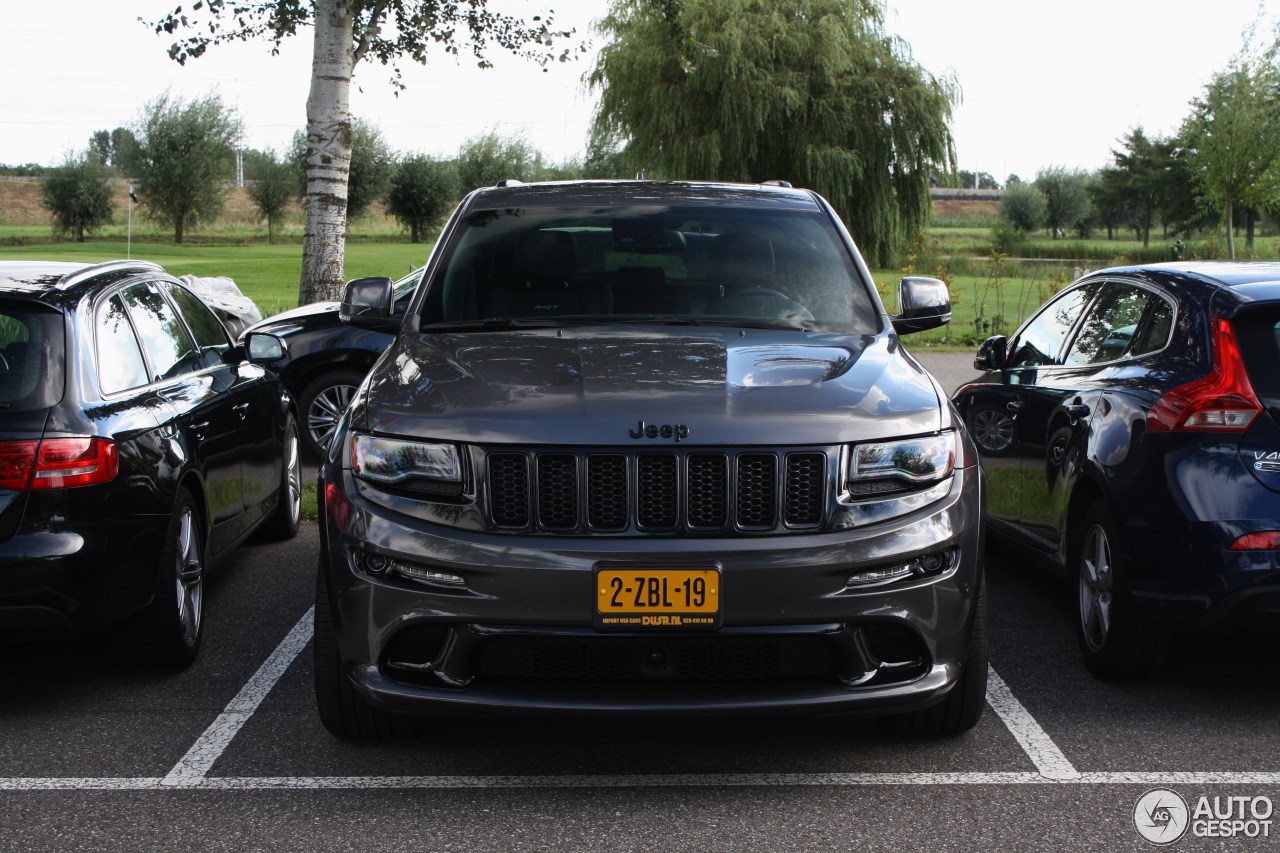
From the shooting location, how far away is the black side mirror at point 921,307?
534cm

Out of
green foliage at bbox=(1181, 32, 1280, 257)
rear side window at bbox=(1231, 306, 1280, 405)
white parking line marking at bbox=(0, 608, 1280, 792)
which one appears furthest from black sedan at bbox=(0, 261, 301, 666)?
green foliage at bbox=(1181, 32, 1280, 257)

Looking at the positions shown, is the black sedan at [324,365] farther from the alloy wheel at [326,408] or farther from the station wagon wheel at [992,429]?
the station wagon wheel at [992,429]

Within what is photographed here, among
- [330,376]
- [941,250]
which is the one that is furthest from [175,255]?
[330,376]

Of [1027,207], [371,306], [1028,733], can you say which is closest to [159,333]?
[371,306]

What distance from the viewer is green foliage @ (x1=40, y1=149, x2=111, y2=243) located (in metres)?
66.9

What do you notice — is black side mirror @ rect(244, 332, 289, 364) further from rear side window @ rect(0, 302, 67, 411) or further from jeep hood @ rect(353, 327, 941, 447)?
jeep hood @ rect(353, 327, 941, 447)

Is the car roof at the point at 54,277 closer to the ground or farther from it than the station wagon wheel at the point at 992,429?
farther from it

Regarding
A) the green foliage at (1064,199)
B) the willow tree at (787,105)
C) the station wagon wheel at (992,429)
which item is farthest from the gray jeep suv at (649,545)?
the green foliage at (1064,199)

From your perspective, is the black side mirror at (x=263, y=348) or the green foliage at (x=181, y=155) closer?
the black side mirror at (x=263, y=348)

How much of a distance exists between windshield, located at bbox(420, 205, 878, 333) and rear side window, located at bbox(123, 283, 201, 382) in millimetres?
1271

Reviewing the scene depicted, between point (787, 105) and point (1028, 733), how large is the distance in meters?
27.7

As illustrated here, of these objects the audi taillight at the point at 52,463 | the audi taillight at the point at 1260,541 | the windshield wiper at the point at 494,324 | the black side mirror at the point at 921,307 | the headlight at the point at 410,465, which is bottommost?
the audi taillight at the point at 1260,541

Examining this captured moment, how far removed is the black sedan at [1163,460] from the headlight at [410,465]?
2.37m

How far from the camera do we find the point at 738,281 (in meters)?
5.25
